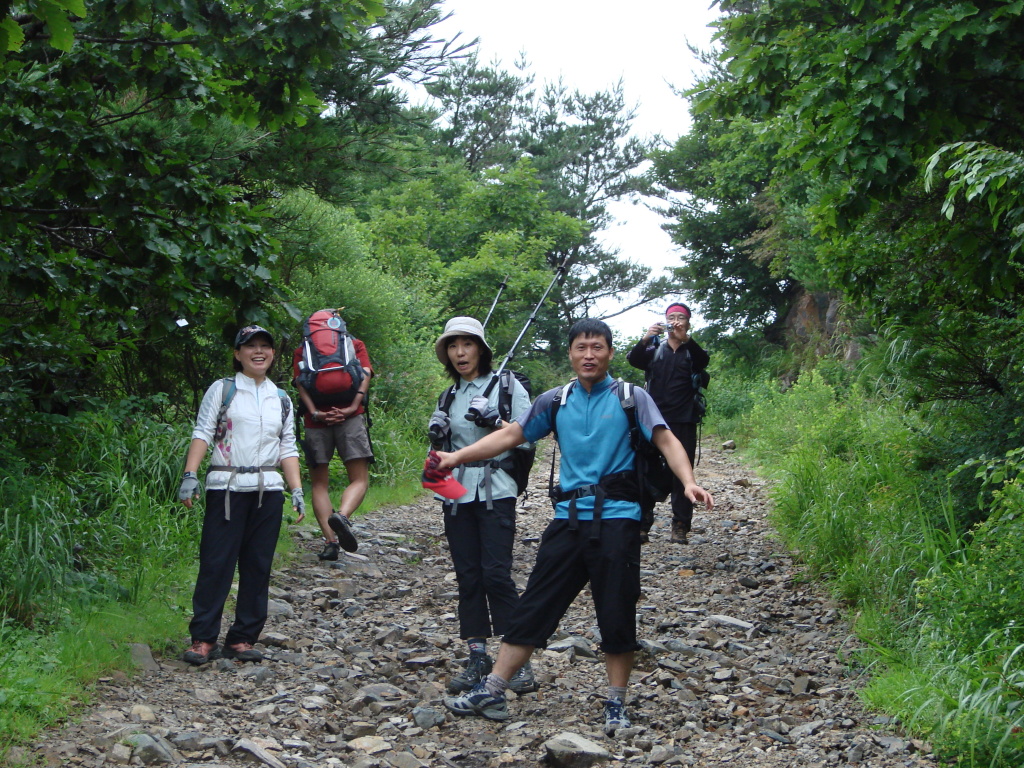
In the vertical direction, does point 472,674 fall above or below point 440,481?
below

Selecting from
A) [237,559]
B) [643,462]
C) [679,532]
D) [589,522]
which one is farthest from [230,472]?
[679,532]

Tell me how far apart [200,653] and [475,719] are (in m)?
1.81

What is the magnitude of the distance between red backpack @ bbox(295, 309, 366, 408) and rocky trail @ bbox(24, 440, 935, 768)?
62.6 inches

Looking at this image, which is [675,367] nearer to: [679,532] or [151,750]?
[679,532]

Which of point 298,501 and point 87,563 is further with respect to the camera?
point 87,563

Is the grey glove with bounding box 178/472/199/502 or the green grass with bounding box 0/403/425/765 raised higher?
the grey glove with bounding box 178/472/199/502

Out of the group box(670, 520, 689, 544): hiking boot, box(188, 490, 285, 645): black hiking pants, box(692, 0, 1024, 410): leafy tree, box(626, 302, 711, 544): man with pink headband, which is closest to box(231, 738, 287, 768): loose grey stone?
box(188, 490, 285, 645): black hiking pants

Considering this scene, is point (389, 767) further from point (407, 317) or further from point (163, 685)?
point (407, 317)

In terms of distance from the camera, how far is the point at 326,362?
335 inches

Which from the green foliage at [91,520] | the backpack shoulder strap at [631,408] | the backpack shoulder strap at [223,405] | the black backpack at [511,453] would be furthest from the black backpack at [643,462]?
the green foliage at [91,520]

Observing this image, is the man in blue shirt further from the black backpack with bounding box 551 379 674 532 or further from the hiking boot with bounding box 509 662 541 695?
the hiking boot with bounding box 509 662 541 695

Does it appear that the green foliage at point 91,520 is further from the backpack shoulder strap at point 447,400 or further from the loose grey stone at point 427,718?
the backpack shoulder strap at point 447,400

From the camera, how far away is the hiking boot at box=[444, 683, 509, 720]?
17.0 feet

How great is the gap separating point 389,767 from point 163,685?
1.65m
